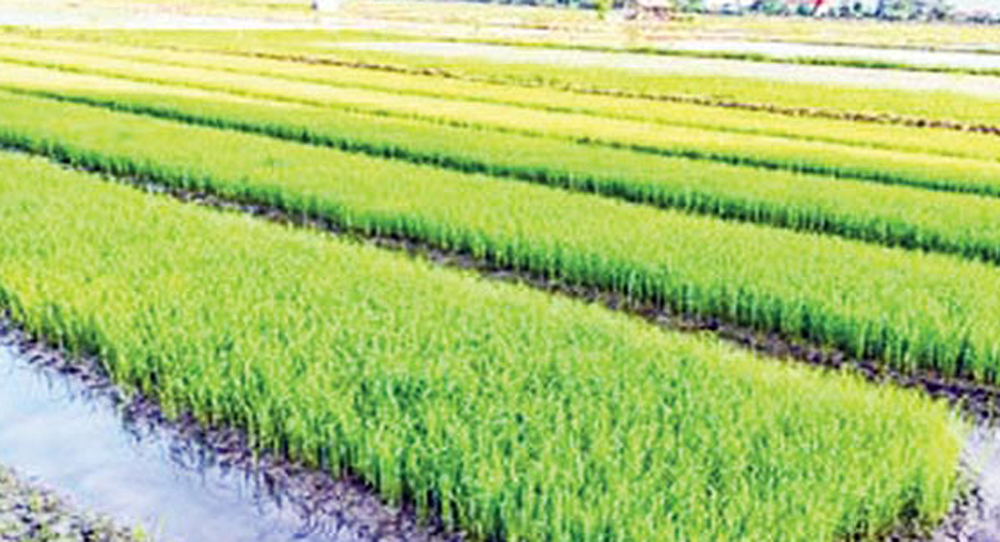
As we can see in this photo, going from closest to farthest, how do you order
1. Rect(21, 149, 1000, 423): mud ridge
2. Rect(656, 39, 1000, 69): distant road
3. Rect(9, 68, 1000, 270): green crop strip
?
1. Rect(21, 149, 1000, 423): mud ridge
2. Rect(9, 68, 1000, 270): green crop strip
3. Rect(656, 39, 1000, 69): distant road

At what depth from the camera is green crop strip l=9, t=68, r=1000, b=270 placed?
10414 mm

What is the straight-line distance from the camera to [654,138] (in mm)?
16594

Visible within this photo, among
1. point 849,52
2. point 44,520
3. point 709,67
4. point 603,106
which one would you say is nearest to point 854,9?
point 849,52

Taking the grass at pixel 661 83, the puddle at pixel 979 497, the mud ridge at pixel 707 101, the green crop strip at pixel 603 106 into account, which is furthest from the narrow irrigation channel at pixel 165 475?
the grass at pixel 661 83

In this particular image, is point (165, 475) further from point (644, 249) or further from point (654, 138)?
point (654, 138)

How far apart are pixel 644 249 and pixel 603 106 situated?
13.8 m

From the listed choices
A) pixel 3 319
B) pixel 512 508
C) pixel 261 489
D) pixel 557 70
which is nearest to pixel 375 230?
pixel 3 319

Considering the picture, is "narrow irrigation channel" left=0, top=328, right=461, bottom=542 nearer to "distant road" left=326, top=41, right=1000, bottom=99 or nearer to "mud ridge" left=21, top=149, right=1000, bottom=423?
"mud ridge" left=21, top=149, right=1000, bottom=423

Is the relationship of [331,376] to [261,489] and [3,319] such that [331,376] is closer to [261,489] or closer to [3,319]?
[261,489]

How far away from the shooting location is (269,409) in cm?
539

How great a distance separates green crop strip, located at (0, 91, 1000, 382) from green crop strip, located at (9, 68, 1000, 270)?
1161 millimetres

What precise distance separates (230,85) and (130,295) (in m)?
17.2

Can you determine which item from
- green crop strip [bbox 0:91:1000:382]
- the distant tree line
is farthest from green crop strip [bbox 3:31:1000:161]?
the distant tree line

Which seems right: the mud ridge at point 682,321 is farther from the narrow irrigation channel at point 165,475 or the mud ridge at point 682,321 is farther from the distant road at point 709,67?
the distant road at point 709,67
